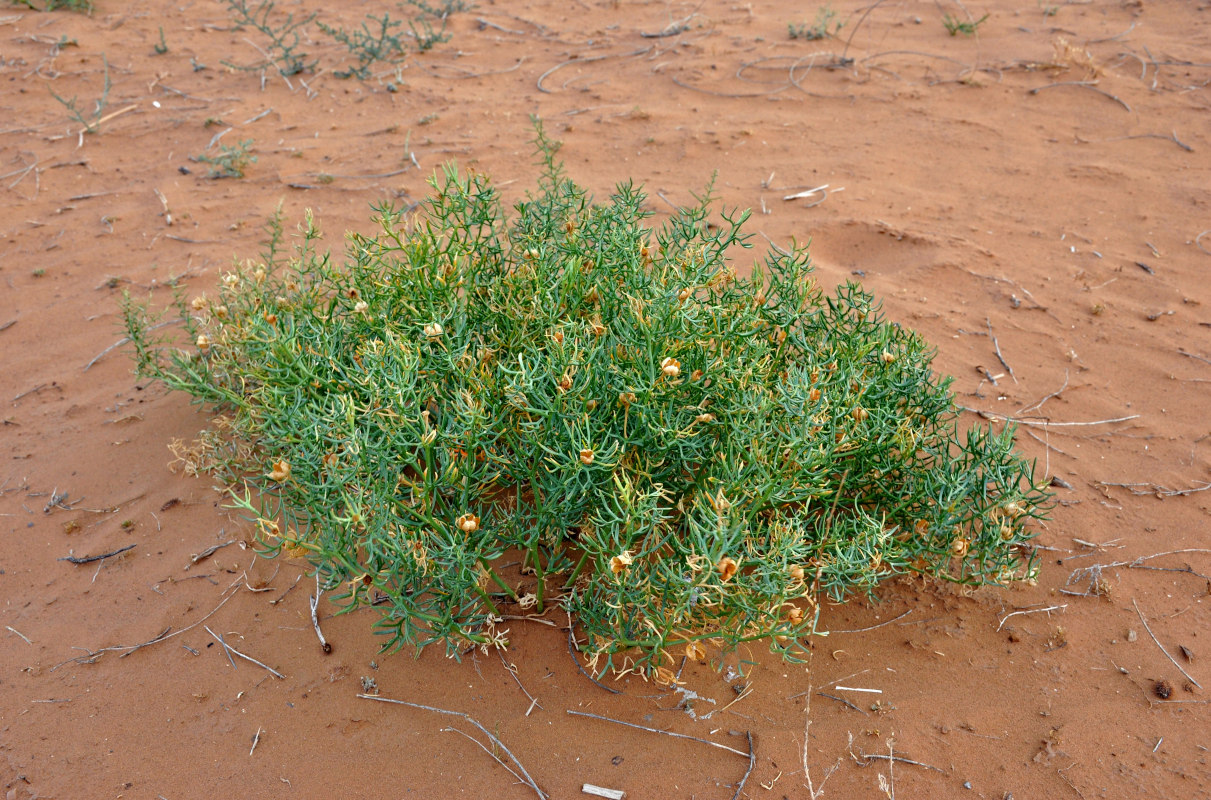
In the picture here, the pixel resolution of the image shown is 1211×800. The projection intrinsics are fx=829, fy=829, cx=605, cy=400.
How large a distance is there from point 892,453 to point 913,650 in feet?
1.75

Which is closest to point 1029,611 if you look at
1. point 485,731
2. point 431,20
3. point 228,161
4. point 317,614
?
point 485,731

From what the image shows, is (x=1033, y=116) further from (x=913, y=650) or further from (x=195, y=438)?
(x=195, y=438)

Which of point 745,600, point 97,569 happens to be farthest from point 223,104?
point 745,600

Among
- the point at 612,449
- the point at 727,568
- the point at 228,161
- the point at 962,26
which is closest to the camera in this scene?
the point at 727,568

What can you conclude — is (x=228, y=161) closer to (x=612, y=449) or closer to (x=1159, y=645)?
(x=612, y=449)

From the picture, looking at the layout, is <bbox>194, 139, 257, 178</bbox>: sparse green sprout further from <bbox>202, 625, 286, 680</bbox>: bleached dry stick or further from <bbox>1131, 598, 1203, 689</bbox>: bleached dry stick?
<bbox>1131, 598, 1203, 689</bbox>: bleached dry stick

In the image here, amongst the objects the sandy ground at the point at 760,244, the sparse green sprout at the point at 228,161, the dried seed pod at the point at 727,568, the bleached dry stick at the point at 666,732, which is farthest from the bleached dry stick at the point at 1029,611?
the sparse green sprout at the point at 228,161

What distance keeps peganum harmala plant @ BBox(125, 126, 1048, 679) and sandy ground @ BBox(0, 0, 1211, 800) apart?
21 cm

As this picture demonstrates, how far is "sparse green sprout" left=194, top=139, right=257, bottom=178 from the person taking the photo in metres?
4.69

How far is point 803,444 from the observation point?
6.14 ft

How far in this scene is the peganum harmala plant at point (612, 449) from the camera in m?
1.83

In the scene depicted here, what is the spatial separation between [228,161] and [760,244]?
3058 millimetres

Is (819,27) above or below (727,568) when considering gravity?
above

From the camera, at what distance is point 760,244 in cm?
404
